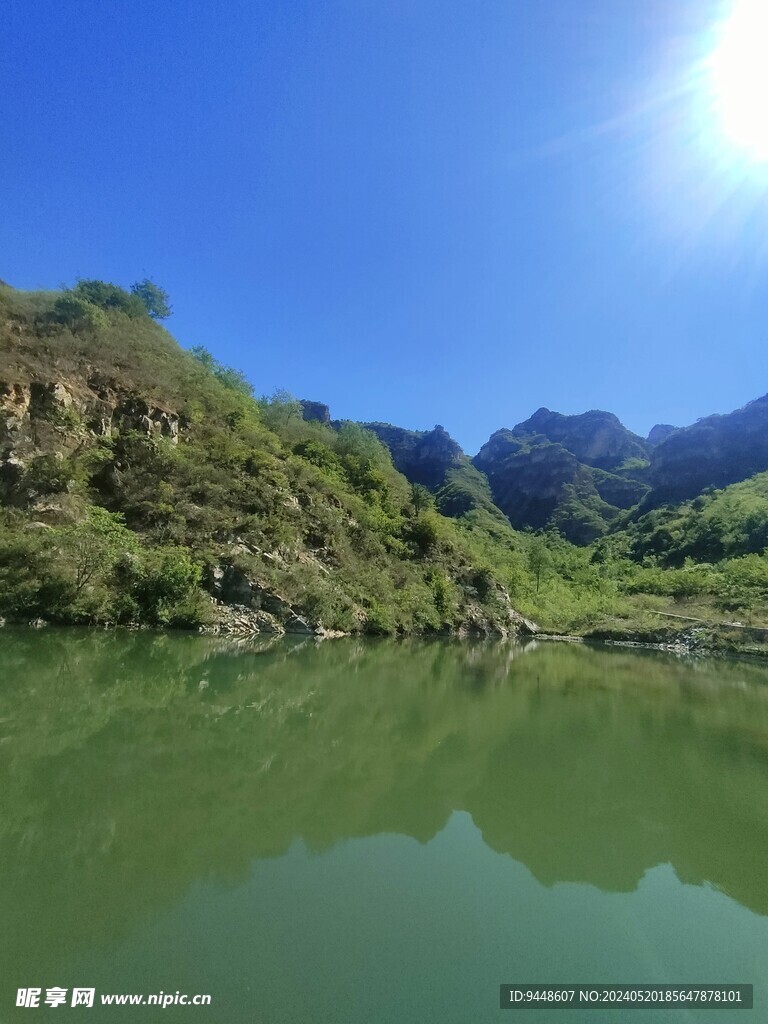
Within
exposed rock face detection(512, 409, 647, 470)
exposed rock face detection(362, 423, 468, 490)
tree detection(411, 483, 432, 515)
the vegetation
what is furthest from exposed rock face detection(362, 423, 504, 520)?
tree detection(411, 483, 432, 515)

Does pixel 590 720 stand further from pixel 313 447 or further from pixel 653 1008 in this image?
pixel 313 447

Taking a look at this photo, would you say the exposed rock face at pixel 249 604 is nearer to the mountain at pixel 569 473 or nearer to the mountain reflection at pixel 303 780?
the mountain reflection at pixel 303 780

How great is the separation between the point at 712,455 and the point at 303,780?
4139 inches

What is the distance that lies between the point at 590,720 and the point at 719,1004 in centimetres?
842

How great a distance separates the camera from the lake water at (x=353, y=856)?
301cm

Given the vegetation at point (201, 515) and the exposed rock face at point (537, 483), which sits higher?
the exposed rock face at point (537, 483)

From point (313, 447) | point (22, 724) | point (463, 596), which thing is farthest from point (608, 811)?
point (313, 447)

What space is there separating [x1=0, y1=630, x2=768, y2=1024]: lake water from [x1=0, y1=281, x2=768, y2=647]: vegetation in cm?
1034

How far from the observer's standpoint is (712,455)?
93062mm

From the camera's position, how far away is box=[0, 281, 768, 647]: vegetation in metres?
20.1

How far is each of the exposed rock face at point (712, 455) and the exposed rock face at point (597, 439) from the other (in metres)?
29.6

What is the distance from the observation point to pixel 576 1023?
9.54 feet

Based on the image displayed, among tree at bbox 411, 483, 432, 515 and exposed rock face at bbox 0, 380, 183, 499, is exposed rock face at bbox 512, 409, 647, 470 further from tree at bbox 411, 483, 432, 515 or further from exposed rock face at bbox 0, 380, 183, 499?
exposed rock face at bbox 0, 380, 183, 499

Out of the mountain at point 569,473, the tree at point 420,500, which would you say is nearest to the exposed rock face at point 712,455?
the mountain at point 569,473
